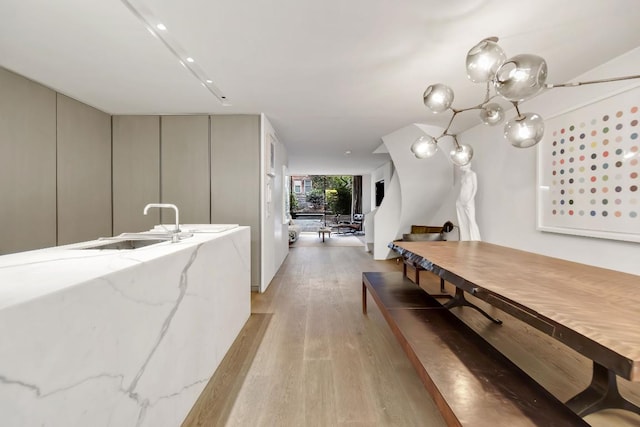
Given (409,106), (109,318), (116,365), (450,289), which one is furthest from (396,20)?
(450,289)

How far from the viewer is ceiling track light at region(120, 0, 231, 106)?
1.88 meters

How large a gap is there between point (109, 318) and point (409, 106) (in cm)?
359

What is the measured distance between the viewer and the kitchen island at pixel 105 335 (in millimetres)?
719

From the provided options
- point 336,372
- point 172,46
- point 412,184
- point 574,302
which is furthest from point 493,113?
point 412,184

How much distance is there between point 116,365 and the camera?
1034 millimetres

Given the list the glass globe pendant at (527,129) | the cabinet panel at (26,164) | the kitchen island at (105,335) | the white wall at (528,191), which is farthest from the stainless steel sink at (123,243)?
the white wall at (528,191)

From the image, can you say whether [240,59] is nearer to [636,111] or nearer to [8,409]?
[8,409]

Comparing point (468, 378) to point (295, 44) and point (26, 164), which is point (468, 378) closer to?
point (295, 44)

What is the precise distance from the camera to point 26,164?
296 cm

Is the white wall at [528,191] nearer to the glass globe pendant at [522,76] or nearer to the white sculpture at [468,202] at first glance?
the white sculpture at [468,202]

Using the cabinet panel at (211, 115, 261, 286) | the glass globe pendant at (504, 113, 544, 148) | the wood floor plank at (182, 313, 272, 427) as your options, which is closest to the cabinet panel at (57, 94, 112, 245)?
the cabinet panel at (211, 115, 261, 286)

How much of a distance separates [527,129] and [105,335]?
2.31m

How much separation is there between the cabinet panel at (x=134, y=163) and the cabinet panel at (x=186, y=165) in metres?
0.11

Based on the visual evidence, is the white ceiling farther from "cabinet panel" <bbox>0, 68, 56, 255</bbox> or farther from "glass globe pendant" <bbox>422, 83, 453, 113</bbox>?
"glass globe pendant" <bbox>422, 83, 453, 113</bbox>
